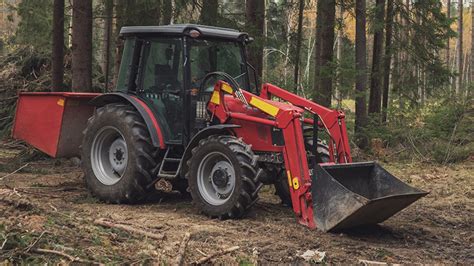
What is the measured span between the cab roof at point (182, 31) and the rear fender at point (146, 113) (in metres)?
0.97

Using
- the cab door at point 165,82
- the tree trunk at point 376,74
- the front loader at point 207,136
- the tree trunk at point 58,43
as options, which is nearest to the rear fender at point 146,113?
the front loader at point 207,136

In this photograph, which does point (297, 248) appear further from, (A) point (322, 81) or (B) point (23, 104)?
(A) point (322, 81)

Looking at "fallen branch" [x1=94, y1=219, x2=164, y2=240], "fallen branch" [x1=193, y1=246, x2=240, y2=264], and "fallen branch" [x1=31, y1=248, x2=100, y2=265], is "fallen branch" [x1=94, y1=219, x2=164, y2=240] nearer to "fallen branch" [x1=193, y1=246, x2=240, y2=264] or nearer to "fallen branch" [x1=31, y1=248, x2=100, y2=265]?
"fallen branch" [x1=193, y1=246, x2=240, y2=264]

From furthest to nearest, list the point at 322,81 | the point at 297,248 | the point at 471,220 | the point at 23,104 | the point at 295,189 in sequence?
the point at 322,81 → the point at 23,104 → the point at 471,220 → the point at 295,189 → the point at 297,248

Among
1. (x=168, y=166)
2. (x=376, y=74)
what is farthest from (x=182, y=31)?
(x=376, y=74)

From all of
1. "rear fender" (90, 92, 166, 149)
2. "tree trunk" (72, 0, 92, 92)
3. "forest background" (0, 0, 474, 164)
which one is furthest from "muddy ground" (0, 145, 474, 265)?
→ "forest background" (0, 0, 474, 164)

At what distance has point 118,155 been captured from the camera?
8570mm

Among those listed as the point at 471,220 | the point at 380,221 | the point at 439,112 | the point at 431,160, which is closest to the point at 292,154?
the point at 380,221

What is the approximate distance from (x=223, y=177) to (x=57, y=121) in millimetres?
3313

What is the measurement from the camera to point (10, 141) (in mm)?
14297

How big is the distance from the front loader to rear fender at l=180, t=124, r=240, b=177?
0.02 metres

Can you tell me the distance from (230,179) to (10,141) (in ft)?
30.1

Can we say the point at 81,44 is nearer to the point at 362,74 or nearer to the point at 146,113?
the point at 146,113

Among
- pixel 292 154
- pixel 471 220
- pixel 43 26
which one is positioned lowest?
pixel 471 220
